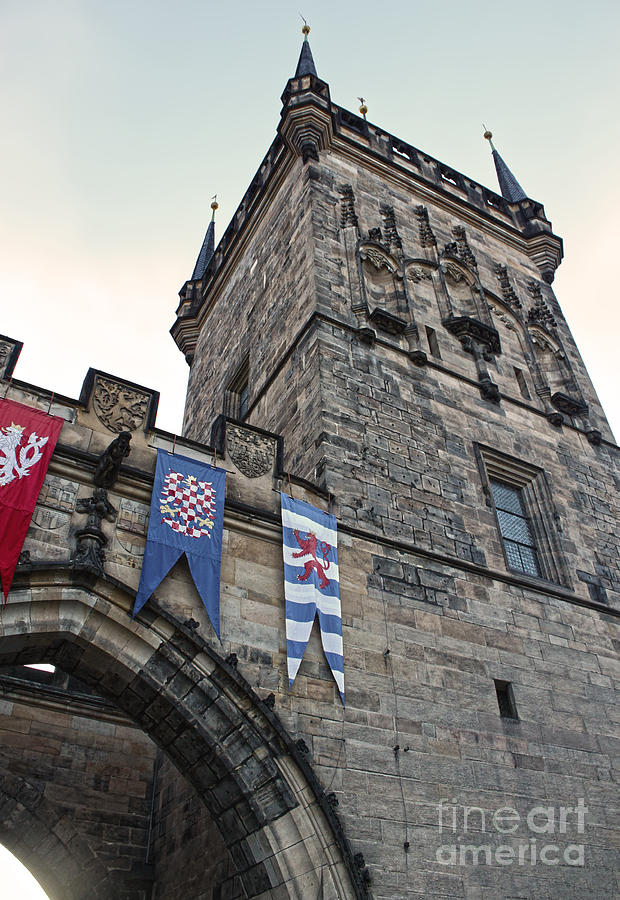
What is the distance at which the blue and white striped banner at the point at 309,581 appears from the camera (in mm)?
6781

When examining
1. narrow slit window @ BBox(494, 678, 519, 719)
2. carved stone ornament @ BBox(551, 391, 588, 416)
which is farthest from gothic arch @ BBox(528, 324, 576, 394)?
narrow slit window @ BBox(494, 678, 519, 719)

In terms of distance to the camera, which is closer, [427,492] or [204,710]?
[204,710]

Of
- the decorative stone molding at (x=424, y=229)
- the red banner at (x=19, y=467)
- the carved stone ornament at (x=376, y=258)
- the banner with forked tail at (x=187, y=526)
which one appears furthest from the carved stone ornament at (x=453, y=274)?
the red banner at (x=19, y=467)

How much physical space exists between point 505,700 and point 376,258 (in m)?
7.29

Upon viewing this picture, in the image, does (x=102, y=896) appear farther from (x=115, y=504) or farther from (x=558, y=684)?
(x=558, y=684)

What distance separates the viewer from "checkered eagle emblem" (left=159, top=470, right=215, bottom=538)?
6.78 metres

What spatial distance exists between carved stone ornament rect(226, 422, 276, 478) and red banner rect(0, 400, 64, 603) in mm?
1797

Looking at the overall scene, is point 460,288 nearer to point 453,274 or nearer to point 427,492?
point 453,274

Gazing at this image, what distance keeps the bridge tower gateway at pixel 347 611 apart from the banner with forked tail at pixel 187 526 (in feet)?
0.44

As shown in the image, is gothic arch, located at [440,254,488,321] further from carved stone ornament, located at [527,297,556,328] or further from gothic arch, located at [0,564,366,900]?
gothic arch, located at [0,564,366,900]

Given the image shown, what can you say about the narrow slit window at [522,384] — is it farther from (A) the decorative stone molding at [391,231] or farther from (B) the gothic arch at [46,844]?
(B) the gothic arch at [46,844]

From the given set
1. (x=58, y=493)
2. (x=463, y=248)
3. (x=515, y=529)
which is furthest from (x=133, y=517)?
(x=463, y=248)

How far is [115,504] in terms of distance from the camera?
→ 667 centimetres

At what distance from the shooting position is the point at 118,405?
721cm
